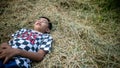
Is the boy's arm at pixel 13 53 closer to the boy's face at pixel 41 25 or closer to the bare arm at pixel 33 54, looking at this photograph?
the bare arm at pixel 33 54

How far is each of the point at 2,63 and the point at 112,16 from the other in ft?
6.88

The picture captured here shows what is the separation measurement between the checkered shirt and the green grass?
0.52 ft

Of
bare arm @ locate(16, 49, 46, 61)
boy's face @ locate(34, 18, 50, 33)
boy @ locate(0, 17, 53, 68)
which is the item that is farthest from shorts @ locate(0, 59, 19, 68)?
boy's face @ locate(34, 18, 50, 33)

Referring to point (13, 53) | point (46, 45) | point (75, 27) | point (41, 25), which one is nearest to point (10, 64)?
point (13, 53)

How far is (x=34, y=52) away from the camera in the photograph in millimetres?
2652

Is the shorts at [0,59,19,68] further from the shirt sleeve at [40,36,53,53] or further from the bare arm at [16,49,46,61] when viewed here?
the shirt sleeve at [40,36,53,53]

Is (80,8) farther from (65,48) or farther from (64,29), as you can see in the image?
(65,48)

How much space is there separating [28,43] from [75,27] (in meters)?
0.92

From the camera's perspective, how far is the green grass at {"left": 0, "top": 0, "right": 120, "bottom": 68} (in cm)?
291

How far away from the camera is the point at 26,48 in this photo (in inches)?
106

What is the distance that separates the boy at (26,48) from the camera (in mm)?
2502

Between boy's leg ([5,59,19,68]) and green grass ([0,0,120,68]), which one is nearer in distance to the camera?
boy's leg ([5,59,19,68])

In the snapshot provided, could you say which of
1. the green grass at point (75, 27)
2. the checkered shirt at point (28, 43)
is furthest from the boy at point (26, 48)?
the green grass at point (75, 27)

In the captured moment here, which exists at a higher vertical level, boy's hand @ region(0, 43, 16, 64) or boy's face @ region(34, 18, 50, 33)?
boy's face @ region(34, 18, 50, 33)
